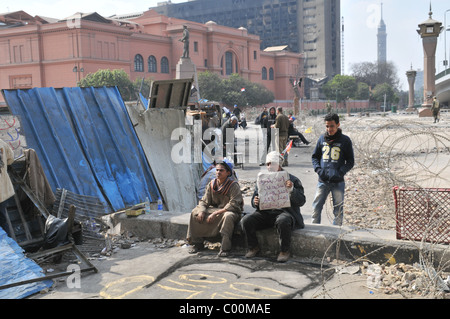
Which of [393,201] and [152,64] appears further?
[152,64]

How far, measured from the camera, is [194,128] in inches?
417

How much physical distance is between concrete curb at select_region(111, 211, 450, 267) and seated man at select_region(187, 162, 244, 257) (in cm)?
26

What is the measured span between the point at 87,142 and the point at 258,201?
11.7ft

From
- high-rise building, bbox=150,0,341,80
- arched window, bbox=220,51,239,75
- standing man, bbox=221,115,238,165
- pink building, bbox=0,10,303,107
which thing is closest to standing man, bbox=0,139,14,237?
standing man, bbox=221,115,238,165

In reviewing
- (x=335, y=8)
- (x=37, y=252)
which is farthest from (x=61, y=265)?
(x=335, y=8)

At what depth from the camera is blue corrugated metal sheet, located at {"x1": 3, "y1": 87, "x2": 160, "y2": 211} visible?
7.50 m

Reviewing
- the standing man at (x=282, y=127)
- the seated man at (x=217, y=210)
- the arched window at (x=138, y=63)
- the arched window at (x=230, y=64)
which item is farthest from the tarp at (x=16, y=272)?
the arched window at (x=230, y=64)

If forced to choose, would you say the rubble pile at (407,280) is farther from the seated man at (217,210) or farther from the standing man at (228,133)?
the standing man at (228,133)

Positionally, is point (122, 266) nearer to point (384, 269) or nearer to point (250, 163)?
point (384, 269)

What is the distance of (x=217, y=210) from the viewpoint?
20.6 feet

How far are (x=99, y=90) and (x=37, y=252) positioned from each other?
3.68 m

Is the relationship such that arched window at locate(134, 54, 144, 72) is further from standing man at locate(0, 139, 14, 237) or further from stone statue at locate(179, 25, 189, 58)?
standing man at locate(0, 139, 14, 237)

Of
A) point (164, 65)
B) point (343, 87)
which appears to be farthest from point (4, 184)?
point (343, 87)

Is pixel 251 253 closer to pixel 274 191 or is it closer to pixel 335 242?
pixel 274 191
